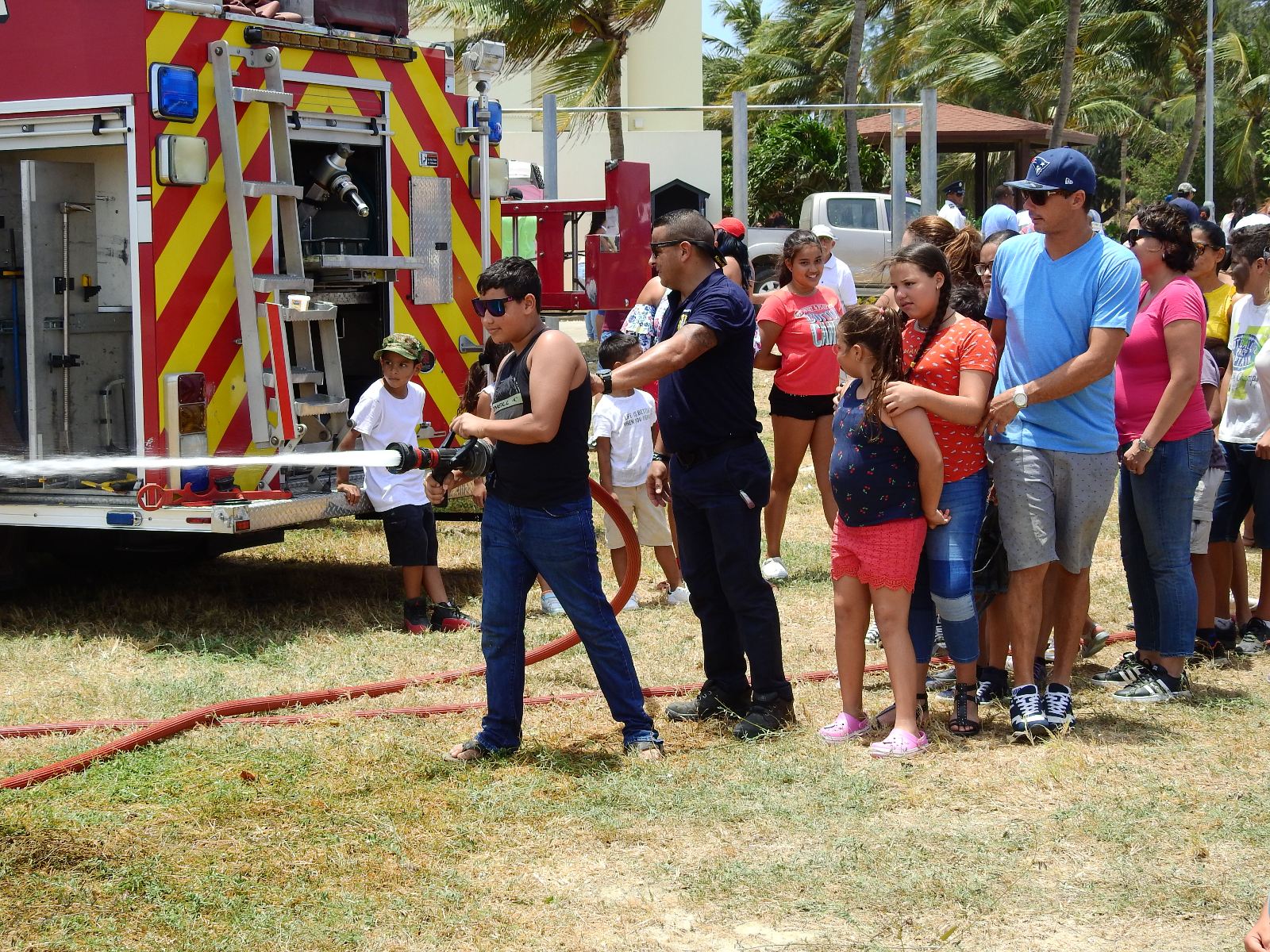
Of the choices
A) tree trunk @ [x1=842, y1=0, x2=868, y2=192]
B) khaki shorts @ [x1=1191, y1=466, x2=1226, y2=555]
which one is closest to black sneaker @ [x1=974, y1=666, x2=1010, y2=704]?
khaki shorts @ [x1=1191, y1=466, x2=1226, y2=555]


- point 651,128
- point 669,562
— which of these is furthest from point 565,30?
point 669,562

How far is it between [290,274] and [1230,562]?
4718 millimetres

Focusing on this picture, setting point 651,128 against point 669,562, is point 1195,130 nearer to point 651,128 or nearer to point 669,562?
point 651,128

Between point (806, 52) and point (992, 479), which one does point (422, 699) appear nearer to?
point (992, 479)

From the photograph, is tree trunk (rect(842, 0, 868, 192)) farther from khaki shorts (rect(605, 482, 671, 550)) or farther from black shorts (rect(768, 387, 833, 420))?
khaki shorts (rect(605, 482, 671, 550))

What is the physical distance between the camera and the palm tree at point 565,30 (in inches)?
1014

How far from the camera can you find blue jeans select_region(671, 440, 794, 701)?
5570 mm

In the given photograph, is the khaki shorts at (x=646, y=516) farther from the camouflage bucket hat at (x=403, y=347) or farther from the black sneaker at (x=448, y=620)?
the camouflage bucket hat at (x=403, y=347)

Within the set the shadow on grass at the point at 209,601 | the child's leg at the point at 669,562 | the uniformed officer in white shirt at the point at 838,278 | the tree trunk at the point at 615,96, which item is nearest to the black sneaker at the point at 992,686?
the child's leg at the point at 669,562

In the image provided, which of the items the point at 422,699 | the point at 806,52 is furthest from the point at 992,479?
the point at 806,52

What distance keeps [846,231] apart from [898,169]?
9.99m

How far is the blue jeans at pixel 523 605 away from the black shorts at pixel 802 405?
3.03 metres

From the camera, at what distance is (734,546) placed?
5578mm

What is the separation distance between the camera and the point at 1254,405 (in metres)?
6.85
